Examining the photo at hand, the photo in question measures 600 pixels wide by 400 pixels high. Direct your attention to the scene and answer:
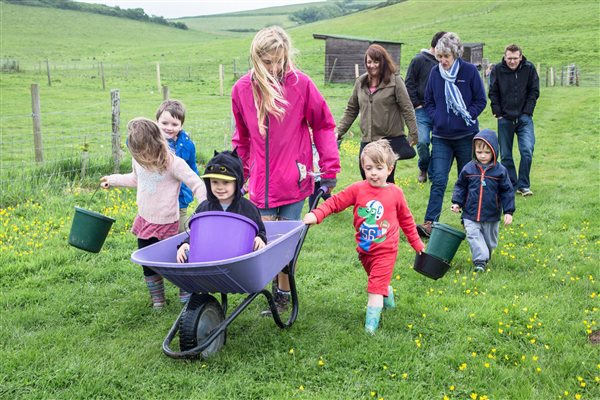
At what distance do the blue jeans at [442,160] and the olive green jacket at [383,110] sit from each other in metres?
0.35

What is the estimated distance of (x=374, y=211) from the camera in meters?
4.40

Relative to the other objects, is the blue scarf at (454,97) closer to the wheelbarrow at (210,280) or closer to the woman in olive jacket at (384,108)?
the woman in olive jacket at (384,108)

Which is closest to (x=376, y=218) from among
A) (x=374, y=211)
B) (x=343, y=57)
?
(x=374, y=211)

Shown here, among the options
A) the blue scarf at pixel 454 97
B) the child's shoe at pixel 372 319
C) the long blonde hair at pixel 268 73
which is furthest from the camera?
the blue scarf at pixel 454 97

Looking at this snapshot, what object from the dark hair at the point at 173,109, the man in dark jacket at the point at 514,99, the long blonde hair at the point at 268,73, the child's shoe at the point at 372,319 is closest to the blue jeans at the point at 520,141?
the man in dark jacket at the point at 514,99

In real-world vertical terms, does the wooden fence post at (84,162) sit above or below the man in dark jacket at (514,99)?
below

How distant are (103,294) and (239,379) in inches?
77.8

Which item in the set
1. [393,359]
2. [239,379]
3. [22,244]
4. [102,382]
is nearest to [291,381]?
[239,379]

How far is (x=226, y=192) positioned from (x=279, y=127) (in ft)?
2.18

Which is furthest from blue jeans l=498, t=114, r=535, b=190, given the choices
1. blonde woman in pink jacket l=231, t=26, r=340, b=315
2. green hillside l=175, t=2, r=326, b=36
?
green hillside l=175, t=2, r=326, b=36

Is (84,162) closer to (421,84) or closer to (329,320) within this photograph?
(421,84)

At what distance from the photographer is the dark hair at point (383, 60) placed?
244 inches

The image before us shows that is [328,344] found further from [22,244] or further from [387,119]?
[22,244]

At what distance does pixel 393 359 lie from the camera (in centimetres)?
396
